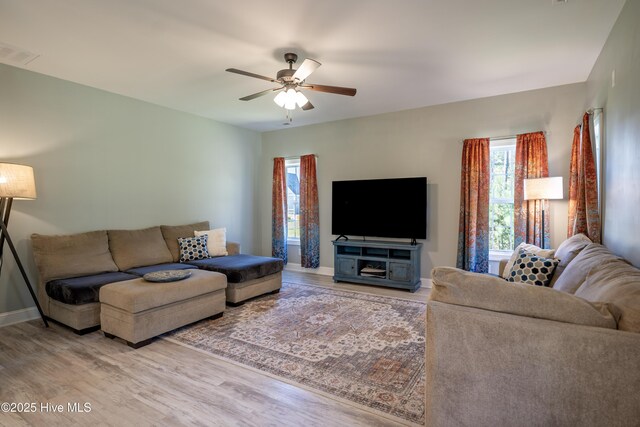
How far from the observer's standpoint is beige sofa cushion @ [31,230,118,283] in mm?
3373

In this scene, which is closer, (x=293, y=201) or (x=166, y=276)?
(x=166, y=276)

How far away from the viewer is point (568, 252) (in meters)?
2.61

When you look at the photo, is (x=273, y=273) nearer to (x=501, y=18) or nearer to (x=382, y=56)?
(x=382, y=56)

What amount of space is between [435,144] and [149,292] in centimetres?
416

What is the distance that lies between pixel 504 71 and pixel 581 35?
0.79 m

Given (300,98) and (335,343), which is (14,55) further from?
(335,343)

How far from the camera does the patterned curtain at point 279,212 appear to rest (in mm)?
6117

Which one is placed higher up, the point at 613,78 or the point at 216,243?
the point at 613,78

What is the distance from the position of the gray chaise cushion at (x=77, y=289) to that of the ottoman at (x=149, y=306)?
0.53ft

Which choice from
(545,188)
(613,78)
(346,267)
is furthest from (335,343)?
(613,78)

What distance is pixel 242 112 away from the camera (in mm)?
5098

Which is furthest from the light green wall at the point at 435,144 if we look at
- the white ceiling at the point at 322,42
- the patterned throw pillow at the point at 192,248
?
the patterned throw pillow at the point at 192,248

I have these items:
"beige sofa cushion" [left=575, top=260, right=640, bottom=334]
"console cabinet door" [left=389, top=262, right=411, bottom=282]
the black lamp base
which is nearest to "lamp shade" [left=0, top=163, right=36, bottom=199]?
the black lamp base

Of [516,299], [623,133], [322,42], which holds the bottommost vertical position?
[516,299]
